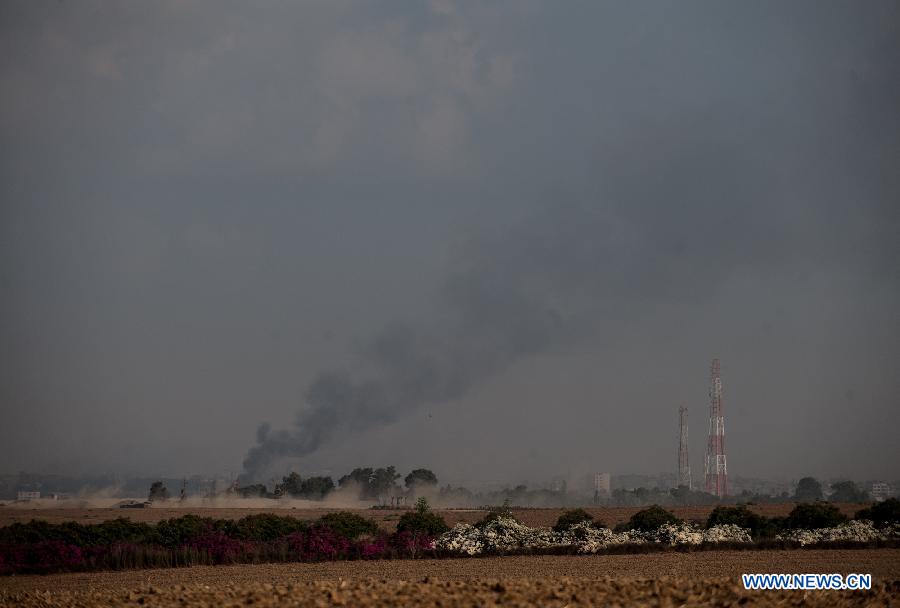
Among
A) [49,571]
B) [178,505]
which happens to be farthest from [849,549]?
[178,505]

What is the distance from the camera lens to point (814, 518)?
167 ft

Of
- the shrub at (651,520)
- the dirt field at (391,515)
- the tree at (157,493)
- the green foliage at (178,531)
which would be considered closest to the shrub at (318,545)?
the green foliage at (178,531)

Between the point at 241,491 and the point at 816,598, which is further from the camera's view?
the point at 241,491

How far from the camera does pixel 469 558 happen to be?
4319cm

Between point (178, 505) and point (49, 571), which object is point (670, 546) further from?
point (178, 505)

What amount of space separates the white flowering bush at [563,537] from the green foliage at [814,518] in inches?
160

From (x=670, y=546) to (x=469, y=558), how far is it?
10.2m

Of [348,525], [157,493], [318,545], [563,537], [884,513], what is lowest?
[157,493]

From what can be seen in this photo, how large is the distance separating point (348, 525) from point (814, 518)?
25492 mm

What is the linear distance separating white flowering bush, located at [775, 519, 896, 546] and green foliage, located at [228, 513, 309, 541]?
25058 mm

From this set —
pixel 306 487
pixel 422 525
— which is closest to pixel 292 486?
pixel 306 487

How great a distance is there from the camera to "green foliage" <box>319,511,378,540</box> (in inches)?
1877

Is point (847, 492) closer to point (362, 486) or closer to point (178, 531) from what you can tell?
point (362, 486)

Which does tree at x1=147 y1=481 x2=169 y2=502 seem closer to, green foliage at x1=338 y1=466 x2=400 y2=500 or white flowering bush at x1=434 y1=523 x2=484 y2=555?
green foliage at x1=338 y1=466 x2=400 y2=500
